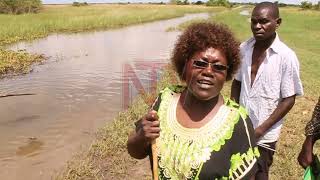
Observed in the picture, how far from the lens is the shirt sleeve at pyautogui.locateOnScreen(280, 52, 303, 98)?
2.67 m

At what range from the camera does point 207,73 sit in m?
1.63

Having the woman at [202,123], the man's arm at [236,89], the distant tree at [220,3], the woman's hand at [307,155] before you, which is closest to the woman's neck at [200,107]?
the woman at [202,123]

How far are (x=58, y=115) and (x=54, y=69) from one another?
570 cm

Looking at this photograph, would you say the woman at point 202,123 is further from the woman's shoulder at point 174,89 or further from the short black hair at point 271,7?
the short black hair at point 271,7

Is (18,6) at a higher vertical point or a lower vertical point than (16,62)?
higher

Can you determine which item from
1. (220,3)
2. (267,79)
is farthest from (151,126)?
(220,3)

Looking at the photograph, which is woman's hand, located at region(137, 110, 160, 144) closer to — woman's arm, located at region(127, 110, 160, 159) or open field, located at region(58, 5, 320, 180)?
woman's arm, located at region(127, 110, 160, 159)

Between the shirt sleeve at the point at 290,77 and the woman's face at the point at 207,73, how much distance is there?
1122 millimetres

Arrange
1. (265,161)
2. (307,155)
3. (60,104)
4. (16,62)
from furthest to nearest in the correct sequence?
(16,62) < (60,104) < (265,161) < (307,155)

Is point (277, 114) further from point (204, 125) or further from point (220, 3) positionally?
point (220, 3)

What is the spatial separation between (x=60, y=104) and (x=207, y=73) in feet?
25.1

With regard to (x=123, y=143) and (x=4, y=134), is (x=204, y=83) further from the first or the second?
(x=4, y=134)

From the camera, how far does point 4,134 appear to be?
22.9 ft

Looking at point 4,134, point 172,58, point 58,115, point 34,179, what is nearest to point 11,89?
point 58,115
